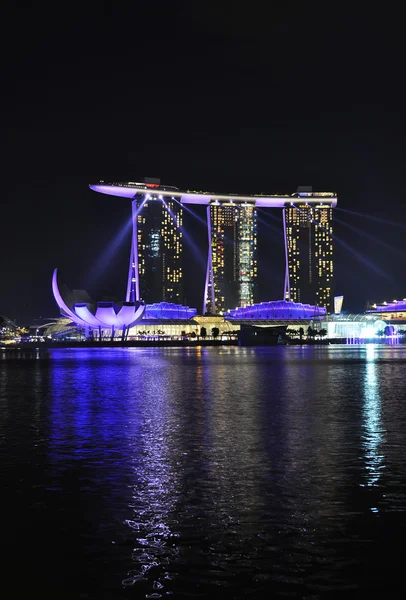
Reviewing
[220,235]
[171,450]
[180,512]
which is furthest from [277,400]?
[220,235]

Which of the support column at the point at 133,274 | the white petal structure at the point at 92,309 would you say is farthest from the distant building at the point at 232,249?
the white petal structure at the point at 92,309

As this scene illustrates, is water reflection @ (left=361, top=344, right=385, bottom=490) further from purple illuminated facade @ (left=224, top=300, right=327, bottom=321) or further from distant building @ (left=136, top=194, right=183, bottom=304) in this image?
distant building @ (left=136, top=194, right=183, bottom=304)

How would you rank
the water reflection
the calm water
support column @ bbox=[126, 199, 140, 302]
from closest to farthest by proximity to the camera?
1. the calm water
2. the water reflection
3. support column @ bbox=[126, 199, 140, 302]

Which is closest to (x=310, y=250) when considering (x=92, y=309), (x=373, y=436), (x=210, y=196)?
(x=210, y=196)

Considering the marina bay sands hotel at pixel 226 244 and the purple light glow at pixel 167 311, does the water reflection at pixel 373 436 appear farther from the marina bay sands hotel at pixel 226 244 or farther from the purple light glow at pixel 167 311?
Result: the marina bay sands hotel at pixel 226 244

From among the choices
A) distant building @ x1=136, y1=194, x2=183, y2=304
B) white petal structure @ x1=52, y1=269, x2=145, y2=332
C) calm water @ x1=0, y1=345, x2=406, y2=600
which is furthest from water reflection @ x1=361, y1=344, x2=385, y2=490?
distant building @ x1=136, y1=194, x2=183, y2=304

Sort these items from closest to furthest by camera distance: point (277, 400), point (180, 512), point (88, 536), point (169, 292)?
point (88, 536) → point (180, 512) → point (277, 400) → point (169, 292)

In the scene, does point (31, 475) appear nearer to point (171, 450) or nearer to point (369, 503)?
point (171, 450)
